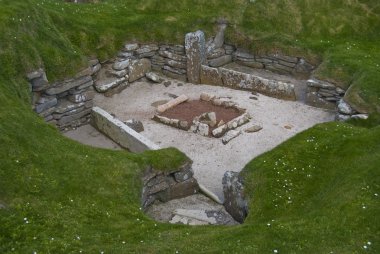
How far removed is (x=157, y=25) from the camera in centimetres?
2473

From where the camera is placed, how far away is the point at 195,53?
23.7 metres

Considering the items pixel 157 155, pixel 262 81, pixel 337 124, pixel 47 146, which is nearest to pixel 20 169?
pixel 47 146

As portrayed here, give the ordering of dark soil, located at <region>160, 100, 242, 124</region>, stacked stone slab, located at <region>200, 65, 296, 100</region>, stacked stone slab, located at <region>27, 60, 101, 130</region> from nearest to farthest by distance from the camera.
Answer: stacked stone slab, located at <region>27, 60, 101, 130</region> → dark soil, located at <region>160, 100, 242, 124</region> → stacked stone slab, located at <region>200, 65, 296, 100</region>

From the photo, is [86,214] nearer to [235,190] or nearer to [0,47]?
[235,190]

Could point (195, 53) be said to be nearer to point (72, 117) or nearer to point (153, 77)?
point (153, 77)

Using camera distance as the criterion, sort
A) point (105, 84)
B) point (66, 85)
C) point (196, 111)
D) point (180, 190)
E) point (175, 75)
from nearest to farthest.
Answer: point (180, 190) < point (66, 85) < point (196, 111) < point (105, 84) < point (175, 75)

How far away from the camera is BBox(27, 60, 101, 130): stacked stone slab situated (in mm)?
18109

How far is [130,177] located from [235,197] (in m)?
3.23

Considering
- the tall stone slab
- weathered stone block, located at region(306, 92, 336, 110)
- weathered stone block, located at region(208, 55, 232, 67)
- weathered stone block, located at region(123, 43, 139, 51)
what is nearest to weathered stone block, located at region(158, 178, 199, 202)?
weathered stone block, located at region(306, 92, 336, 110)

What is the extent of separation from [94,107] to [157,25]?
6213 mm

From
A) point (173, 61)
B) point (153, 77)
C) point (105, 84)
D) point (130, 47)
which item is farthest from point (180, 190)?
point (130, 47)

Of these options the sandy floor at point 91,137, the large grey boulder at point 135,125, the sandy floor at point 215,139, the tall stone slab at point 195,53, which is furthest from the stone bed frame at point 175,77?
the large grey boulder at point 135,125

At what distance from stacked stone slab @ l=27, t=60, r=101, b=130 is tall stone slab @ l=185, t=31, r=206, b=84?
566 cm

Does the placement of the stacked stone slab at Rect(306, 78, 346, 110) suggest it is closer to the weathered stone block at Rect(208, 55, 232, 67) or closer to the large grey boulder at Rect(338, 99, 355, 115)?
the large grey boulder at Rect(338, 99, 355, 115)
